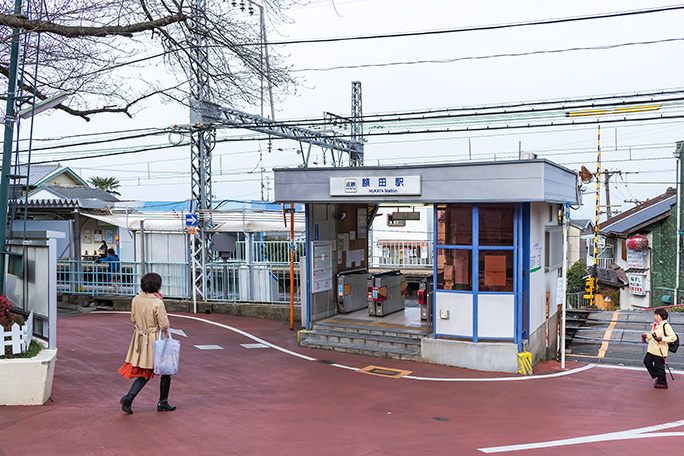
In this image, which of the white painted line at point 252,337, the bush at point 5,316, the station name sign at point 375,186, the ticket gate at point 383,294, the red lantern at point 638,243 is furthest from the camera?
the red lantern at point 638,243

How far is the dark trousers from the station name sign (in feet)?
15.4

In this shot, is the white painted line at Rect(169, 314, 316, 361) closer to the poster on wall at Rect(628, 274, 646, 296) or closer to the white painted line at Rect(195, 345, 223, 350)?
the white painted line at Rect(195, 345, 223, 350)

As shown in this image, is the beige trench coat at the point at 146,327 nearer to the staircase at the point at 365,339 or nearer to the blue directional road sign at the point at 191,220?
the staircase at the point at 365,339

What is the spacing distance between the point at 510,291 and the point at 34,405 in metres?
7.56

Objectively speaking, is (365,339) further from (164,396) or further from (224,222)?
(224,222)

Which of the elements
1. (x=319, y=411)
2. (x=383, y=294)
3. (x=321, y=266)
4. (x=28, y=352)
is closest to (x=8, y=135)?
(x=28, y=352)

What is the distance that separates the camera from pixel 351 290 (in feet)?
47.0

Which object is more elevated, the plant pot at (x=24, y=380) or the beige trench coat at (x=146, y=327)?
the beige trench coat at (x=146, y=327)

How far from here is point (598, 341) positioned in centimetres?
1309

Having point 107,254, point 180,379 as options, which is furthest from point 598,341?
point 107,254

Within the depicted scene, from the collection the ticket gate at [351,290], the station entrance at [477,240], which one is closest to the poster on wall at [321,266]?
the ticket gate at [351,290]

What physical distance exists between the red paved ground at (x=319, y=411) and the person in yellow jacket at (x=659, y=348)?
31 cm

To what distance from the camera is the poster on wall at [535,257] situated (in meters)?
11.1

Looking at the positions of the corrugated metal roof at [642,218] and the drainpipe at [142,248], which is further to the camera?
the corrugated metal roof at [642,218]
